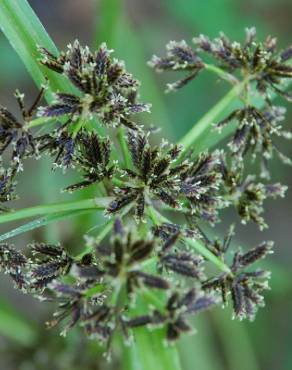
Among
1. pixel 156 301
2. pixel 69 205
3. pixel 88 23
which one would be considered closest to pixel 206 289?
pixel 156 301

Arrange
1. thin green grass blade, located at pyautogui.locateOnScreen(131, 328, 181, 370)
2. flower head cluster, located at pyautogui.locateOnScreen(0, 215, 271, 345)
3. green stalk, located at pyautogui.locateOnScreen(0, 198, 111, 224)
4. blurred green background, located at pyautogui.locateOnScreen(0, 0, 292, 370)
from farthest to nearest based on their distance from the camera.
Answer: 1. blurred green background, located at pyautogui.locateOnScreen(0, 0, 292, 370)
2. thin green grass blade, located at pyautogui.locateOnScreen(131, 328, 181, 370)
3. green stalk, located at pyautogui.locateOnScreen(0, 198, 111, 224)
4. flower head cluster, located at pyautogui.locateOnScreen(0, 215, 271, 345)

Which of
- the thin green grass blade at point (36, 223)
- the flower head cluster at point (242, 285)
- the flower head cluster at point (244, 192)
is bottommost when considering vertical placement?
the flower head cluster at point (242, 285)

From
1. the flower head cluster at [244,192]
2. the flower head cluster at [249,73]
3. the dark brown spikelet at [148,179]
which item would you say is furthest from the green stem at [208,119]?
the dark brown spikelet at [148,179]

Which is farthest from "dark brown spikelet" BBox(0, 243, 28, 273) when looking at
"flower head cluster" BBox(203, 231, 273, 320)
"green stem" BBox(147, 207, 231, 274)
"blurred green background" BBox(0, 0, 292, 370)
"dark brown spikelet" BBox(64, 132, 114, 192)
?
"blurred green background" BBox(0, 0, 292, 370)

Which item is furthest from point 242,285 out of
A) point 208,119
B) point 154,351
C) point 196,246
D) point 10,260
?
point 10,260

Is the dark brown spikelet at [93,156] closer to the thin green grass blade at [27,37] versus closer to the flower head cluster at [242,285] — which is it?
the thin green grass blade at [27,37]

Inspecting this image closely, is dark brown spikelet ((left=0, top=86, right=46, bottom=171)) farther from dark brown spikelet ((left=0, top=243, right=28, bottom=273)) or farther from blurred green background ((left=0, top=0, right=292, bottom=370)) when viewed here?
blurred green background ((left=0, top=0, right=292, bottom=370))
